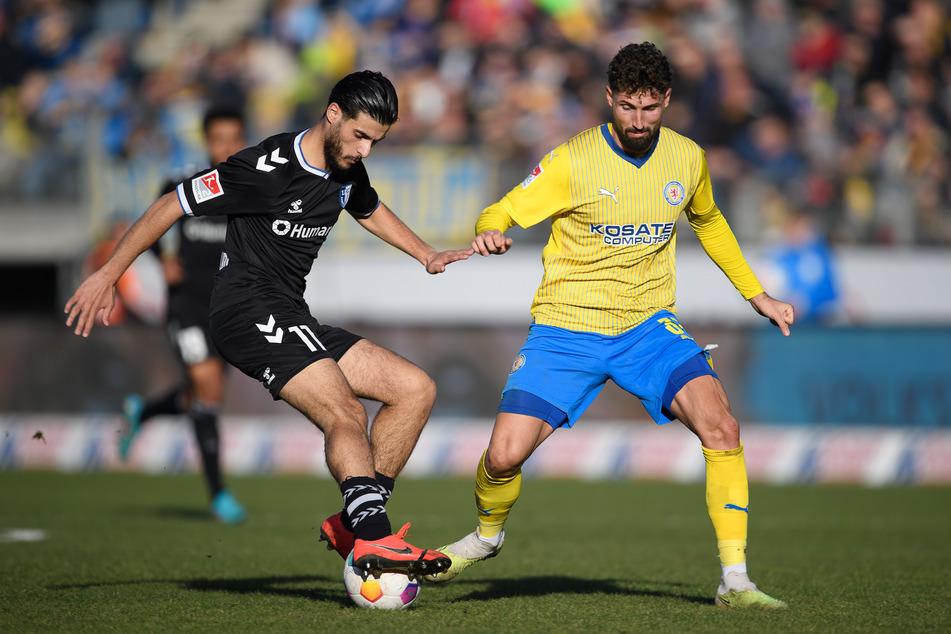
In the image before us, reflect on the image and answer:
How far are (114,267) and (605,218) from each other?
2.26 metres

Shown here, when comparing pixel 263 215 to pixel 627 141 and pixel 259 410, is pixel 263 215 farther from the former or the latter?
pixel 259 410

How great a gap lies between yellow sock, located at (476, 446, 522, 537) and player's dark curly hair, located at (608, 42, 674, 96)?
73.3 inches

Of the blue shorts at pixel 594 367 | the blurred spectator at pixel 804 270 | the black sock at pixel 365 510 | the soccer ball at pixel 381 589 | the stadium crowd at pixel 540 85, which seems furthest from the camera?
the stadium crowd at pixel 540 85

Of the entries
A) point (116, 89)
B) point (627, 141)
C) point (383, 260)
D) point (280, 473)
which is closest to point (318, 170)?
point (627, 141)

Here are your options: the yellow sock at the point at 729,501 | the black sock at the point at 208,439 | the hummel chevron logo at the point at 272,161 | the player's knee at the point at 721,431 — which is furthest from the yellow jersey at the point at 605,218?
the black sock at the point at 208,439

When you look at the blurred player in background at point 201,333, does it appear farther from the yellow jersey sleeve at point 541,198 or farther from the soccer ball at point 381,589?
the soccer ball at point 381,589

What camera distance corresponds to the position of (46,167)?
17.4m

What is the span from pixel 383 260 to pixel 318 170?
10.5m

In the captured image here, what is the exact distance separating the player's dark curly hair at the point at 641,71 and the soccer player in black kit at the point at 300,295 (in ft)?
3.34

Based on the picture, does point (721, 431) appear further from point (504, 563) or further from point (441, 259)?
point (504, 563)

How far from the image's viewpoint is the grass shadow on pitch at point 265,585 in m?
5.45

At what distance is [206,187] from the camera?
16.8 ft

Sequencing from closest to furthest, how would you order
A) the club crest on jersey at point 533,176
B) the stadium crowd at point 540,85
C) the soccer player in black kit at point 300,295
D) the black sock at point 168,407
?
the soccer player in black kit at point 300,295 → the club crest on jersey at point 533,176 → the black sock at point 168,407 → the stadium crowd at point 540,85

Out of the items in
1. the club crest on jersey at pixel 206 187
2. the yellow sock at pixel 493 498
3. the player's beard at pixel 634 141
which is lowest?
the yellow sock at pixel 493 498
